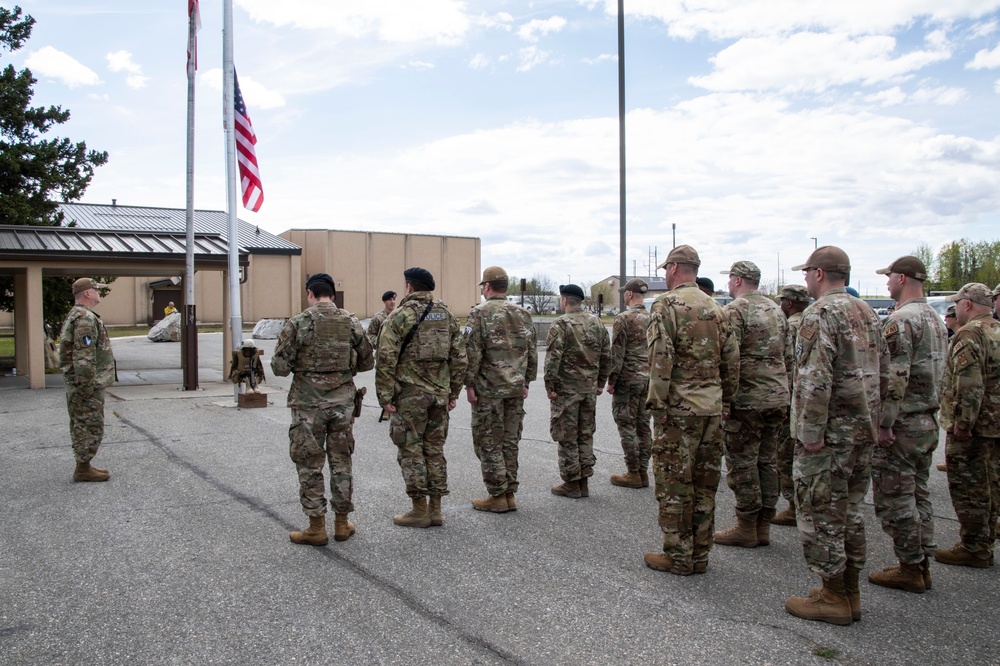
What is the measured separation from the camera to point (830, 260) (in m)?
4.29

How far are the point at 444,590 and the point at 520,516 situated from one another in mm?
1669

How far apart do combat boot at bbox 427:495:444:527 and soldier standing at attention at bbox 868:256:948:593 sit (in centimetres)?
305

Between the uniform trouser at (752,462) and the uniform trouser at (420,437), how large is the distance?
7.19 ft

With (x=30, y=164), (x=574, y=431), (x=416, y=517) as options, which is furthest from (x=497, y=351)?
(x=30, y=164)

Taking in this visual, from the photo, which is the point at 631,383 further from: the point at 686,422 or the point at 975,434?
the point at 975,434

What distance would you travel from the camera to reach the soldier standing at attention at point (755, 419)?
533 cm

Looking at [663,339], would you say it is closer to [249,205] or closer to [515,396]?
[515,396]

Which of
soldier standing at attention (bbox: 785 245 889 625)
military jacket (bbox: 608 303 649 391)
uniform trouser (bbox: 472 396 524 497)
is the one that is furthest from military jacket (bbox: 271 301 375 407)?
soldier standing at attention (bbox: 785 245 889 625)

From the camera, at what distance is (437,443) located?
230 inches

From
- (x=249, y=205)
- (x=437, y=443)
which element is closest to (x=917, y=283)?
(x=437, y=443)

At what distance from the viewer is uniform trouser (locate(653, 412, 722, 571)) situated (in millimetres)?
4691

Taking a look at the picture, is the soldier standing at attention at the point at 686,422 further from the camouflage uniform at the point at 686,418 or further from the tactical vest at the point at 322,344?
the tactical vest at the point at 322,344

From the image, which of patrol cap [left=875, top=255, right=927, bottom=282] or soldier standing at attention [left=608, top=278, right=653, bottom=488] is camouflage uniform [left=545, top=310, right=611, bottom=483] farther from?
patrol cap [left=875, top=255, right=927, bottom=282]

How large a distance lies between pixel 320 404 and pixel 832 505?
3.49 m
